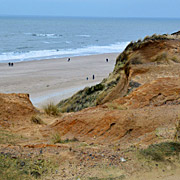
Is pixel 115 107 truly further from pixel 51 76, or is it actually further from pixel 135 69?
pixel 51 76

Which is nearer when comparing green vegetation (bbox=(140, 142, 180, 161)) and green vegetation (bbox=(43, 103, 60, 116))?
green vegetation (bbox=(140, 142, 180, 161))

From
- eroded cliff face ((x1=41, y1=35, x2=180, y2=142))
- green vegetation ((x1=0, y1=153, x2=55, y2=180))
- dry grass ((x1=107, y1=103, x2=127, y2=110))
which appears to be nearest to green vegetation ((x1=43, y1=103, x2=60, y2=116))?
eroded cliff face ((x1=41, y1=35, x2=180, y2=142))

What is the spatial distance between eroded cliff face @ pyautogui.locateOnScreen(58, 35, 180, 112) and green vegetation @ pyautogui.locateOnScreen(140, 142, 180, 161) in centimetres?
502

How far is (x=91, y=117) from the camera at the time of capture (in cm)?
743

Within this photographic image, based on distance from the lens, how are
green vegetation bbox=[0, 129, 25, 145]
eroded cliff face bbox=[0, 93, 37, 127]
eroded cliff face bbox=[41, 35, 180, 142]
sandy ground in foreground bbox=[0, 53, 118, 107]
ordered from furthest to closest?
sandy ground in foreground bbox=[0, 53, 118, 107], eroded cliff face bbox=[0, 93, 37, 127], eroded cliff face bbox=[41, 35, 180, 142], green vegetation bbox=[0, 129, 25, 145]

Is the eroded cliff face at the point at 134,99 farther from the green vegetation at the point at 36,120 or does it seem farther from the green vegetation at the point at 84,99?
the green vegetation at the point at 36,120

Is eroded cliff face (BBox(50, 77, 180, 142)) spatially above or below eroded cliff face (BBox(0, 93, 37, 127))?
above

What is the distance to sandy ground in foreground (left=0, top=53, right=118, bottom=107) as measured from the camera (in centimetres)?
2091

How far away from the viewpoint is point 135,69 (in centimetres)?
1073

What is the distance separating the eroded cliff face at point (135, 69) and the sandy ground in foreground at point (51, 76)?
541 cm

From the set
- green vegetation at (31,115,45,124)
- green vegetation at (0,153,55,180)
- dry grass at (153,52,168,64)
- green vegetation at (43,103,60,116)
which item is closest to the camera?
green vegetation at (0,153,55,180)

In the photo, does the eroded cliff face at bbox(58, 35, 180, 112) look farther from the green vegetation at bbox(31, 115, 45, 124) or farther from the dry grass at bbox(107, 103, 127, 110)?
the green vegetation at bbox(31, 115, 45, 124)

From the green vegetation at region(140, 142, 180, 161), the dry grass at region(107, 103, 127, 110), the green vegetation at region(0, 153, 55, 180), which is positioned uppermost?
the green vegetation at region(140, 142, 180, 161)

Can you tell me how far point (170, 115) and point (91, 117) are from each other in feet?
6.95
